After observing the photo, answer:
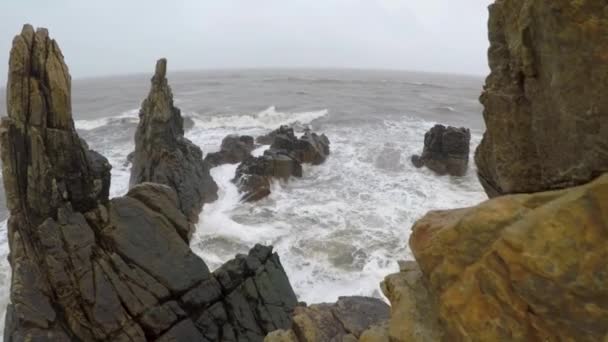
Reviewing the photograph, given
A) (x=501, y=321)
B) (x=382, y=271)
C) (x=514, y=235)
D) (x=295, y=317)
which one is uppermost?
(x=514, y=235)

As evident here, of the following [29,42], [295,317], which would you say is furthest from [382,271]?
[29,42]

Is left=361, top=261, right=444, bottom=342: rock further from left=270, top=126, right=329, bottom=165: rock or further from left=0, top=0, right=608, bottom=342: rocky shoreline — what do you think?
left=270, top=126, right=329, bottom=165: rock

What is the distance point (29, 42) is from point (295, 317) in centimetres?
1014

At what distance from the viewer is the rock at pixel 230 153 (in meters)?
29.3

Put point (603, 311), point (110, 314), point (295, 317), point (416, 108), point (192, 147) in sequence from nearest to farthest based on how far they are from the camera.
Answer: point (603, 311)
point (295, 317)
point (110, 314)
point (192, 147)
point (416, 108)

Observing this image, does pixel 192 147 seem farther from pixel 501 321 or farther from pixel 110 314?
pixel 501 321

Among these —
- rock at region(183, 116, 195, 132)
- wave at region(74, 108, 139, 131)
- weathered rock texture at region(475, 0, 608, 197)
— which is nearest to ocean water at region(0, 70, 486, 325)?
wave at region(74, 108, 139, 131)

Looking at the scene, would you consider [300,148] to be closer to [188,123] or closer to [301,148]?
[301,148]

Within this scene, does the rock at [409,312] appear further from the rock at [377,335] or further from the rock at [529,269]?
the rock at [529,269]

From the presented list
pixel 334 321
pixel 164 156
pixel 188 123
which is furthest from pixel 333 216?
pixel 188 123

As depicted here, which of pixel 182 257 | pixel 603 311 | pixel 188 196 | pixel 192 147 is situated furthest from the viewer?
pixel 192 147

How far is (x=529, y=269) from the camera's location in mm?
4008

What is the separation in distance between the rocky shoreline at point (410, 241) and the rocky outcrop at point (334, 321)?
0.14 feet

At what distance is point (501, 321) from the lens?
4.37 metres
